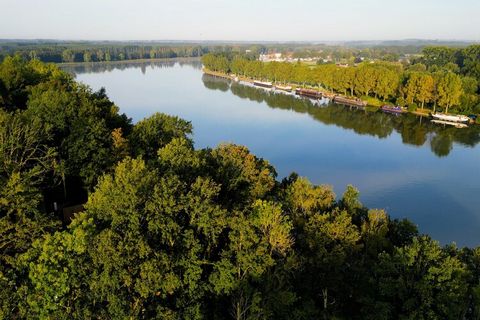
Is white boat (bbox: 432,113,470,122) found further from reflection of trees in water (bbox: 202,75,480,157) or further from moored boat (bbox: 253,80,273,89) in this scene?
moored boat (bbox: 253,80,273,89)

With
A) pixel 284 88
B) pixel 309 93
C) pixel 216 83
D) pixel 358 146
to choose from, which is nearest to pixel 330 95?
pixel 309 93

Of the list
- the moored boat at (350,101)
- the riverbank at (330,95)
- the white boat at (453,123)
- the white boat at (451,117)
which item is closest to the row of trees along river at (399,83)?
the riverbank at (330,95)

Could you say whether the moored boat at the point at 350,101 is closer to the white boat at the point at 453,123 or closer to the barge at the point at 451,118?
the barge at the point at 451,118

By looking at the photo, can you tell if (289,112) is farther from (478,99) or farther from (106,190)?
(106,190)

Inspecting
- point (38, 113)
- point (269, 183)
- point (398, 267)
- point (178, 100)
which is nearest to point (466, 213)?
point (269, 183)

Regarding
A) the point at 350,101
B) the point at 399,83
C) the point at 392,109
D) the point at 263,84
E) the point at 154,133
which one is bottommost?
the point at 392,109

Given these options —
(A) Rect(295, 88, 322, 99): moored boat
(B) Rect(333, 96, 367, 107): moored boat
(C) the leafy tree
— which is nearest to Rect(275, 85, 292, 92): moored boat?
(A) Rect(295, 88, 322, 99): moored boat

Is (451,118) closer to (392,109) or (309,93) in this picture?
(392,109)
